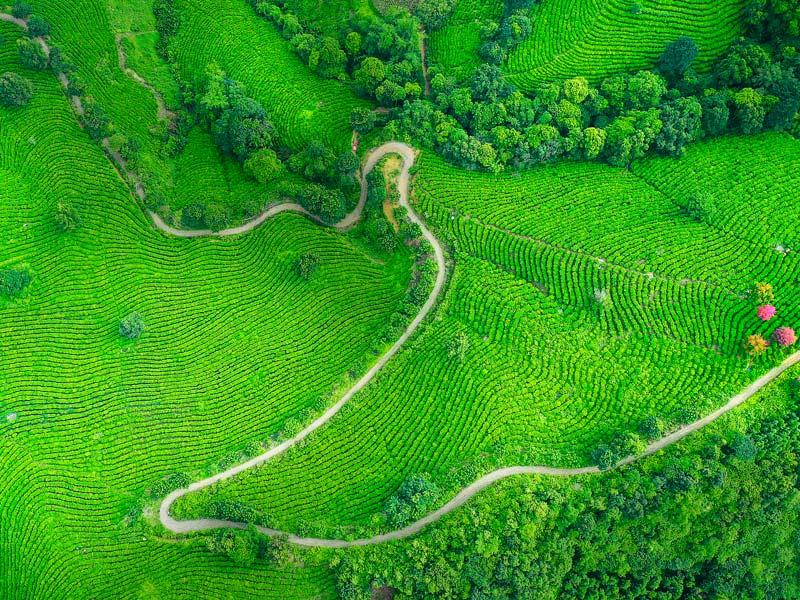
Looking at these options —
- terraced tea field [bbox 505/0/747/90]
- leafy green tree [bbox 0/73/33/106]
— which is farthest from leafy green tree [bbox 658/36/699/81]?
leafy green tree [bbox 0/73/33/106]

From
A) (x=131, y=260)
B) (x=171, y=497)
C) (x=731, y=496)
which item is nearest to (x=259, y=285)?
(x=131, y=260)

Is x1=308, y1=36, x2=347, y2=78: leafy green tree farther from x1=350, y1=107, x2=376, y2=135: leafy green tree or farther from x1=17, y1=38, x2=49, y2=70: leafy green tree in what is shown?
x1=17, y1=38, x2=49, y2=70: leafy green tree

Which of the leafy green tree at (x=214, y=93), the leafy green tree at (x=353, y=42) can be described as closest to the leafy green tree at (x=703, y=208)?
the leafy green tree at (x=353, y=42)

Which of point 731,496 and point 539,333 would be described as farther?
point 539,333

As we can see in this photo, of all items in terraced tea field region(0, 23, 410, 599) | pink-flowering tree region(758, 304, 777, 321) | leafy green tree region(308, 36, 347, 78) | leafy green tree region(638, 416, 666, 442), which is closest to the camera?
terraced tea field region(0, 23, 410, 599)

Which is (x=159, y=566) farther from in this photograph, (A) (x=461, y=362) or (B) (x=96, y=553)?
(A) (x=461, y=362)

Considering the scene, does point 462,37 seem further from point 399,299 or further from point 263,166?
point 399,299

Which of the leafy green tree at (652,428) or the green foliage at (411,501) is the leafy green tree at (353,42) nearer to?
the green foliage at (411,501)
